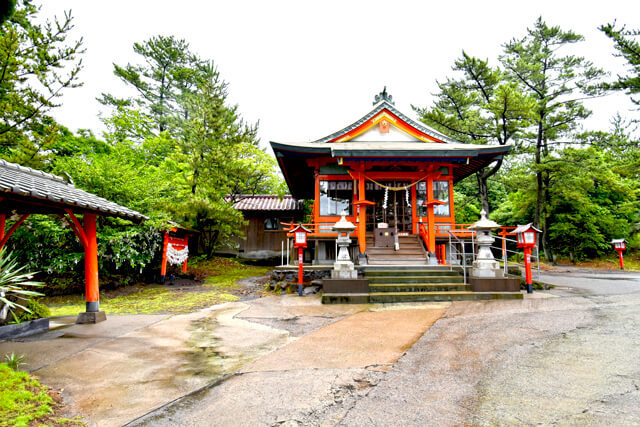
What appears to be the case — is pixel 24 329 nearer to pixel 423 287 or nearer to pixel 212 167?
pixel 423 287

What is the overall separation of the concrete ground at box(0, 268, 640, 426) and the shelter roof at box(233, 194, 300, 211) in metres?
12.1

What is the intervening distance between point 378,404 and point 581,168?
17.2 metres

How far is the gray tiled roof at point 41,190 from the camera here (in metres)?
3.98

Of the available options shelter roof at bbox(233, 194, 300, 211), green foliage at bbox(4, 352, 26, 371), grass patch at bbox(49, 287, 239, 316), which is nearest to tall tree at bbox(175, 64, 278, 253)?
shelter roof at bbox(233, 194, 300, 211)

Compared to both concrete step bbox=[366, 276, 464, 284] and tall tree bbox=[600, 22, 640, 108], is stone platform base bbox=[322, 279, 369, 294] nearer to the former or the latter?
concrete step bbox=[366, 276, 464, 284]

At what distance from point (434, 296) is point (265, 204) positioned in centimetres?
1301

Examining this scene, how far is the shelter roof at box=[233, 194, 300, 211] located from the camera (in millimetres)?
18062

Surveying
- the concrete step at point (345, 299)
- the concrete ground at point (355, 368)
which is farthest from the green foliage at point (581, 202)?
the concrete step at point (345, 299)

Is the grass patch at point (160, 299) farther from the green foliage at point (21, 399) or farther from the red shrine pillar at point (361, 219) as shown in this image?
the red shrine pillar at point (361, 219)

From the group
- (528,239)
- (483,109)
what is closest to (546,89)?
(483,109)

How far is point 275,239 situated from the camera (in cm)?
1858

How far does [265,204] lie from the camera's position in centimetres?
1886

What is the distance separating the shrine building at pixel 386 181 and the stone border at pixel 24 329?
709 centimetres

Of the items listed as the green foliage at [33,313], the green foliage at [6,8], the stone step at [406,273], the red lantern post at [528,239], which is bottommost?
the green foliage at [33,313]
